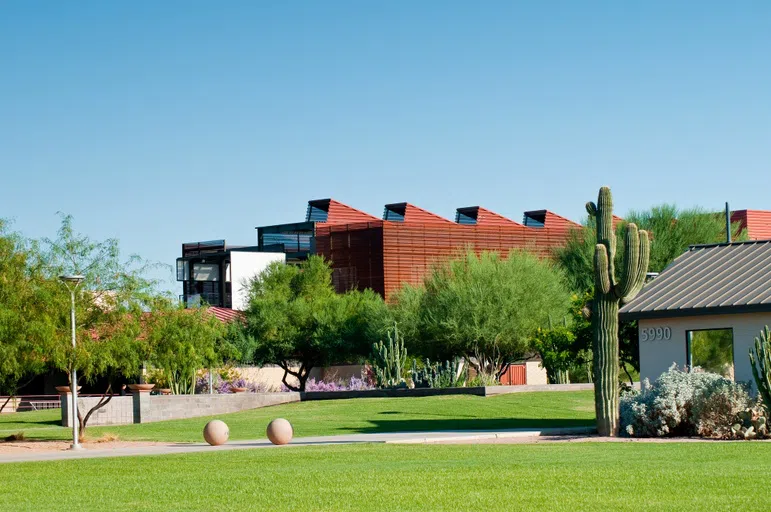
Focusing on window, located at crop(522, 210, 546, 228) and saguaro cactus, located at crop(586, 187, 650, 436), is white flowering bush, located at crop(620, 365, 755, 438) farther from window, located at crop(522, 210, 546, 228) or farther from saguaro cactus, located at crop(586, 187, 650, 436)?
window, located at crop(522, 210, 546, 228)

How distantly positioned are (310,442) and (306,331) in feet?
95.8

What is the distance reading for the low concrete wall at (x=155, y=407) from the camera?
3788cm

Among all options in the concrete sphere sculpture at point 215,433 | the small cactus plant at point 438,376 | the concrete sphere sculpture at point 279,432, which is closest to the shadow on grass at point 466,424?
the concrete sphere sculpture at point 279,432

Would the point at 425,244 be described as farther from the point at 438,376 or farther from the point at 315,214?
the point at 438,376

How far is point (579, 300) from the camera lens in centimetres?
4428

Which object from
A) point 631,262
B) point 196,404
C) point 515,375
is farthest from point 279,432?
point 515,375

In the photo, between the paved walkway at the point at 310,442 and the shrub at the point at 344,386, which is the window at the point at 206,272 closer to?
the shrub at the point at 344,386

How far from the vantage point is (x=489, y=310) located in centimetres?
4791

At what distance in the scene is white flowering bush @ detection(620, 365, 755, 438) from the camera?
24.8 m

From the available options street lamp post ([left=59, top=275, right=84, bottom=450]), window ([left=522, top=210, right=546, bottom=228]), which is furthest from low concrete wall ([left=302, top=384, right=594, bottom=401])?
window ([left=522, top=210, right=546, bottom=228])

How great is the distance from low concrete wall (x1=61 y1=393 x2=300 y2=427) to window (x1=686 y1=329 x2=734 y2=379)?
1817 centimetres

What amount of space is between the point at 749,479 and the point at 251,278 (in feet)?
184

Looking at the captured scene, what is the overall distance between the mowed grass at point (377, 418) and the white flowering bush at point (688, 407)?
505cm

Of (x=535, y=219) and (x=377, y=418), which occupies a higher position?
(x=535, y=219)
